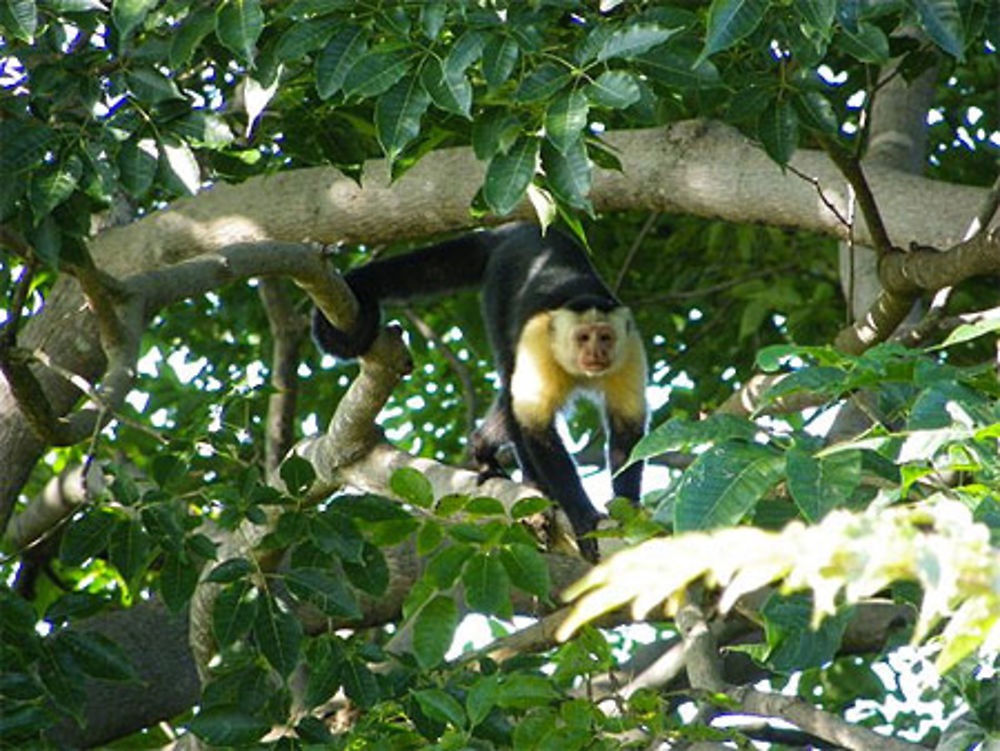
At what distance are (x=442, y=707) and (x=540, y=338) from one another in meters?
2.23

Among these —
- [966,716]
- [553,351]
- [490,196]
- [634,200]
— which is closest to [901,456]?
[966,716]

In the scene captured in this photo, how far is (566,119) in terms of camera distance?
217cm

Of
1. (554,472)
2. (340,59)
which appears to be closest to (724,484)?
(340,59)

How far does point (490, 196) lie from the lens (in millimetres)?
2264

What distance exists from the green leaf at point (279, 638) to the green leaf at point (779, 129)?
1122 mm

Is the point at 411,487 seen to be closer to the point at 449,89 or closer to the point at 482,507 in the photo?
the point at 482,507

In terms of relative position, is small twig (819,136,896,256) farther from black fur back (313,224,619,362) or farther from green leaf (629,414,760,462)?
green leaf (629,414,760,462)

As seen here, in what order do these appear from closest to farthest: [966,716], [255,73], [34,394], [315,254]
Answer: [966,716], [255,73], [34,394], [315,254]

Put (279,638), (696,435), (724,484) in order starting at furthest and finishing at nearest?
(279,638), (696,435), (724,484)

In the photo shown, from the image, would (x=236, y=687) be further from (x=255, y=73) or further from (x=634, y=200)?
(x=634, y=200)

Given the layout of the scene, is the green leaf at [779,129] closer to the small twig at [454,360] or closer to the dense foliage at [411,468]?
the dense foliage at [411,468]

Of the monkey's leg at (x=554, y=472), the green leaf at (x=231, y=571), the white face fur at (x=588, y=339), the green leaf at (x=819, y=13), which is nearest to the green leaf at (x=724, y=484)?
the green leaf at (x=819, y=13)

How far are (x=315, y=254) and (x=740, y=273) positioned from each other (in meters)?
2.45

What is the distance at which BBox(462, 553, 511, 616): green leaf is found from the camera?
244cm
